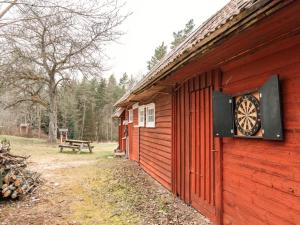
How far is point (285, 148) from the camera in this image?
9.61ft

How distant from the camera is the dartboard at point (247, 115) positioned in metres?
3.34

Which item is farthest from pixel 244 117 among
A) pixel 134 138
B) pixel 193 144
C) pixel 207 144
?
pixel 134 138

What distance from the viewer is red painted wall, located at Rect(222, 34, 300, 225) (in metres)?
2.82

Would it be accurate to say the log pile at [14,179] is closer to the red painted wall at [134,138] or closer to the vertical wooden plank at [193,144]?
the vertical wooden plank at [193,144]

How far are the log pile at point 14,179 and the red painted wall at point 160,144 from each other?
3293 mm

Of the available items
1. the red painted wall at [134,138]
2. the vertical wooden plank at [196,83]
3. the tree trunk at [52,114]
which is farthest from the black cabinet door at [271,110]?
the tree trunk at [52,114]

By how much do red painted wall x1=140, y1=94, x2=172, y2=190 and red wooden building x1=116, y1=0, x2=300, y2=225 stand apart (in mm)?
940

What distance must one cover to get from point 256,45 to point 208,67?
49.7 inches

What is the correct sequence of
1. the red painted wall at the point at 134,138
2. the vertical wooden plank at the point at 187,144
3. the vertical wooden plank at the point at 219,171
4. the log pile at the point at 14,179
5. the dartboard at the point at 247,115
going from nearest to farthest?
the dartboard at the point at 247,115 → the vertical wooden plank at the point at 219,171 → the vertical wooden plank at the point at 187,144 → the log pile at the point at 14,179 → the red painted wall at the point at 134,138

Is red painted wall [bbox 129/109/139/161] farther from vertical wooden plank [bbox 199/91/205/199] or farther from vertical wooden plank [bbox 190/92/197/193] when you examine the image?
vertical wooden plank [bbox 199/91/205/199]

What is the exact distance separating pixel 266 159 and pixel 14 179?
544cm

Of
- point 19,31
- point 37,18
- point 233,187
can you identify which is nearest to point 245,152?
point 233,187

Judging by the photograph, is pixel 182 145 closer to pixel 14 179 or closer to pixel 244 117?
pixel 244 117

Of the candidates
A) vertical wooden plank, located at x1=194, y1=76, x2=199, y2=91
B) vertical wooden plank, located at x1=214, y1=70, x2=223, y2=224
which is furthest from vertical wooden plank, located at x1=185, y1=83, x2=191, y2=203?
vertical wooden plank, located at x1=214, y1=70, x2=223, y2=224
